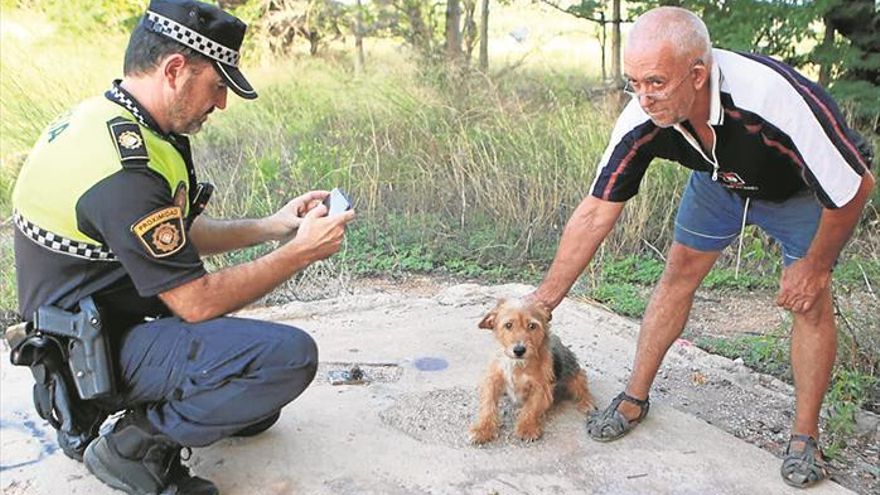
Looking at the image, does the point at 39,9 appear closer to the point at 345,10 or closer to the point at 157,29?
the point at 345,10

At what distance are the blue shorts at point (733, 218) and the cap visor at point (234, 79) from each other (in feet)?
5.92

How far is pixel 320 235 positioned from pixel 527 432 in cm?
123

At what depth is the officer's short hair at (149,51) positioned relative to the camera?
106 inches

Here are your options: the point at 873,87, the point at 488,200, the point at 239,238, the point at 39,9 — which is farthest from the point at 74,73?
the point at 873,87

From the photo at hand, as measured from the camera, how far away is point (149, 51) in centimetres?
273

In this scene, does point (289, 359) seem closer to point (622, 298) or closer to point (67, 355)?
point (67, 355)

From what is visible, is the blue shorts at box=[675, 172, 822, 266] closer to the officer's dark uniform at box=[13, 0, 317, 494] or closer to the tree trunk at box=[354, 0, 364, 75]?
the officer's dark uniform at box=[13, 0, 317, 494]

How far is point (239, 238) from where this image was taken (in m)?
3.36

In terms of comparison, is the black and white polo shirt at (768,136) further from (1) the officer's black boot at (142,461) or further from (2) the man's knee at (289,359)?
(1) the officer's black boot at (142,461)

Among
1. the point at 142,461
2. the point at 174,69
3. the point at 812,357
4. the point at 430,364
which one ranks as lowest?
the point at 430,364

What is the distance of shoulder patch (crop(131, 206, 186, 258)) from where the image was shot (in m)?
2.52

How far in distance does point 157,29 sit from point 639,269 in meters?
3.99

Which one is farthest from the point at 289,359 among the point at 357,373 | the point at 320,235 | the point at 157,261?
the point at 357,373

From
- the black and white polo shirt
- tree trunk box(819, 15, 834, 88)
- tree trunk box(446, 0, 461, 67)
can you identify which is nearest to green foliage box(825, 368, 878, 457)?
the black and white polo shirt
